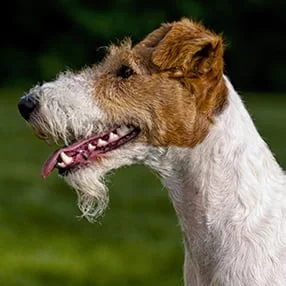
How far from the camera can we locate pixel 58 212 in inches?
535

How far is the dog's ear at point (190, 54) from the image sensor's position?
614cm

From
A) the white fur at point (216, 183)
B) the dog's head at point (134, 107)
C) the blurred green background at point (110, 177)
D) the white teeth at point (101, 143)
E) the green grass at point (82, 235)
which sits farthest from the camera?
the blurred green background at point (110, 177)

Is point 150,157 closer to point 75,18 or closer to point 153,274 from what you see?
point 153,274

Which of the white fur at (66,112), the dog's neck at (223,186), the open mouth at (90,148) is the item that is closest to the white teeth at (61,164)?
the open mouth at (90,148)

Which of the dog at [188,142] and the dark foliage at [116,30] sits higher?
the dog at [188,142]

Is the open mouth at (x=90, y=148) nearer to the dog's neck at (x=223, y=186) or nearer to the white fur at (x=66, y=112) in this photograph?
the white fur at (x=66, y=112)

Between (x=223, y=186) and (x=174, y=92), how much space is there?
535mm

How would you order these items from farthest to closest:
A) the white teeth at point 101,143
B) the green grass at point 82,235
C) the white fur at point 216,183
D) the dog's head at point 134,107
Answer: the green grass at point 82,235 → the white teeth at point 101,143 → the dog's head at point 134,107 → the white fur at point 216,183

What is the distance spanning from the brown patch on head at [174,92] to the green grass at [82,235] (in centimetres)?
240

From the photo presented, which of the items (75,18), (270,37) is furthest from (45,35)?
(270,37)

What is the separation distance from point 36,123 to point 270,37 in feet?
94.2

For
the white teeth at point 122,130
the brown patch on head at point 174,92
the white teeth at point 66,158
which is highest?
the brown patch on head at point 174,92

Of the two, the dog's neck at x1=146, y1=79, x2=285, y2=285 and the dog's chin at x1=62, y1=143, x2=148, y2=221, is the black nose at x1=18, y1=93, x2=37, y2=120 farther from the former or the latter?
the dog's neck at x1=146, y1=79, x2=285, y2=285

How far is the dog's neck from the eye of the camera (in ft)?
20.0
